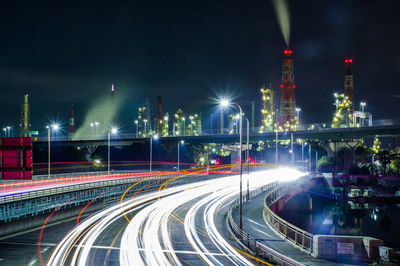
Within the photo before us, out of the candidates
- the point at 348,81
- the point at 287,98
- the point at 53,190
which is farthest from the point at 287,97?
the point at 53,190

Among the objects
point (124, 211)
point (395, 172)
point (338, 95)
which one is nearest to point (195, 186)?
point (124, 211)

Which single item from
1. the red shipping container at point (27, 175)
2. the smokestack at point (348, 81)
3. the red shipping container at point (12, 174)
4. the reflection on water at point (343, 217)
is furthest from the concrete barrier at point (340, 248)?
the smokestack at point (348, 81)

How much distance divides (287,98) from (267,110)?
2565cm

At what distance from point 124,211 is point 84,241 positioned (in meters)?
12.6

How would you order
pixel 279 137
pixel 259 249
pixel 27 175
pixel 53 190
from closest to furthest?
→ pixel 27 175 < pixel 259 249 < pixel 53 190 < pixel 279 137

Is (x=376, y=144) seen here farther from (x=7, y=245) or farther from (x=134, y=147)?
(x=7, y=245)

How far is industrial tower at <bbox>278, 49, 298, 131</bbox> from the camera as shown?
150438mm

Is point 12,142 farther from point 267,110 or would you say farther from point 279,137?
point 267,110

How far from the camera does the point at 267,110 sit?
180 m

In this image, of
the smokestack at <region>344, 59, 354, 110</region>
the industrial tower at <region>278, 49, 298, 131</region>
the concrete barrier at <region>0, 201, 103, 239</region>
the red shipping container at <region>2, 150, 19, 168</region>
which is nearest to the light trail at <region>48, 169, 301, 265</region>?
the concrete barrier at <region>0, 201, 103, 239</region>

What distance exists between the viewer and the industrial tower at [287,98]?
150438 millimetres

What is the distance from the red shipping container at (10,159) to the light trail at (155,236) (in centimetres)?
706

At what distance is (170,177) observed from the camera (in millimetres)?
72875

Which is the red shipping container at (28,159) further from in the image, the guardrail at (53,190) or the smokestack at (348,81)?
the smokestack at (348,81)
